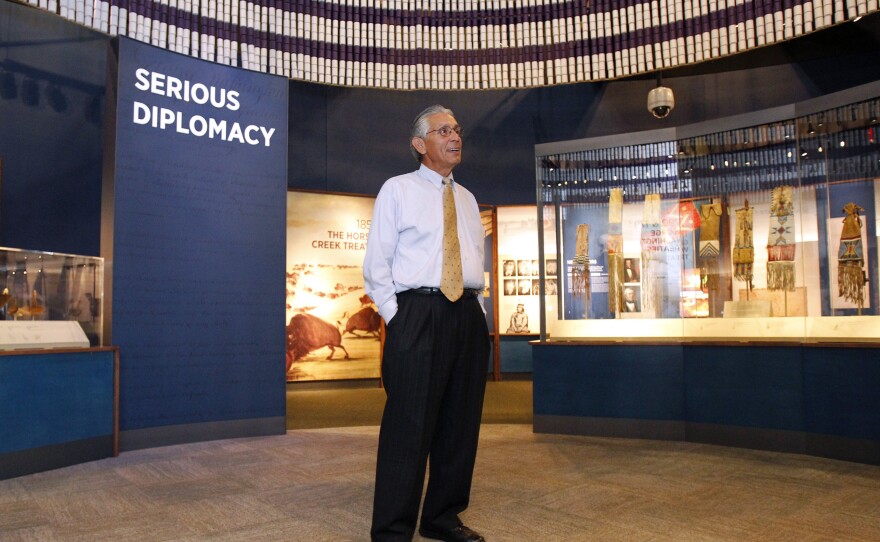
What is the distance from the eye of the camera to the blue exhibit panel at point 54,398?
361 centimetres

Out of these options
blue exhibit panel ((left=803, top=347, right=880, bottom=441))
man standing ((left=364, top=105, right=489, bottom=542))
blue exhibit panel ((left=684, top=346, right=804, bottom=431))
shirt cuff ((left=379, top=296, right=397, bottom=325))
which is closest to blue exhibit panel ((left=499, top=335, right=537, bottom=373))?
blue exhibit panel ((left=684, top=346, right=804, bottom=431))

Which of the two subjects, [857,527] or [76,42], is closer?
[857,527]

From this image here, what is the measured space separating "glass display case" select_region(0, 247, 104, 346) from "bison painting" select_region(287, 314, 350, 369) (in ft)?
10.5

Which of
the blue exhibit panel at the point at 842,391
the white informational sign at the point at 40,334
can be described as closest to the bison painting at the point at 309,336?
the white informational sign at the point at 40,334

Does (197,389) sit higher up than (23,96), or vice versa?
(23,96)

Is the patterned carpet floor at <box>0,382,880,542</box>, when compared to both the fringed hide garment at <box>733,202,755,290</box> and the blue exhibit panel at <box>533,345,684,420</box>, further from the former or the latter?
the fringed hide garment at <box>733,202,755,290</box>

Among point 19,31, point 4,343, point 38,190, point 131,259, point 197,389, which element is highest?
point 19,31

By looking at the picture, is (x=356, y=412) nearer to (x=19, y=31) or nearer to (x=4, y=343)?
(x=4, y=343)

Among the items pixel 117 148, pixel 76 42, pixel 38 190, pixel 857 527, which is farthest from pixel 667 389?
pixel 76 42

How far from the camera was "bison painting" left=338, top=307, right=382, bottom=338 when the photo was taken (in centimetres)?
779

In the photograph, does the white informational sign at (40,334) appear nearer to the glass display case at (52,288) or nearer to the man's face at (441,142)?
the glass display case at (52,288)

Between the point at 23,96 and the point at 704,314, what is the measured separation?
5.18m

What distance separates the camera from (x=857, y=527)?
104 inches

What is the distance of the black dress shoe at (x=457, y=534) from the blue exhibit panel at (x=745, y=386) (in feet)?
8.50
